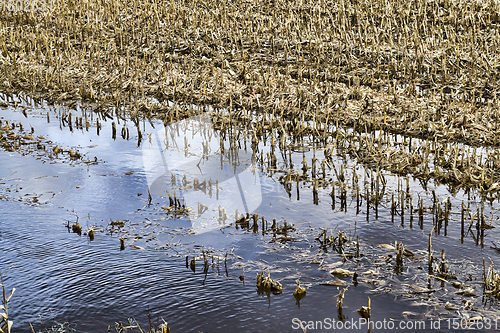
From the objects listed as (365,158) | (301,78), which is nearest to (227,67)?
(301,78)

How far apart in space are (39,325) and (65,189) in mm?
3151

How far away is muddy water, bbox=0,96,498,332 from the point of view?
4.24 m

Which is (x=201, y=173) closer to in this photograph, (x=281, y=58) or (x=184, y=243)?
(x=184, y=243)

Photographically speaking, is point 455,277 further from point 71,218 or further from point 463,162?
point 71,218

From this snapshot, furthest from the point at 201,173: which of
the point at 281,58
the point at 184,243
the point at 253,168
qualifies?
the point at 281,58

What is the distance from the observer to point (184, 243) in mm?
5477

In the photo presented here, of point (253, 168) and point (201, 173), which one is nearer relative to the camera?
point (201, 173)

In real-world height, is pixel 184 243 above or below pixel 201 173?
below

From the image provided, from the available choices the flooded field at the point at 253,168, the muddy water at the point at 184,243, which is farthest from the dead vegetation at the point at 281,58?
the muddy water at the point at 184,243

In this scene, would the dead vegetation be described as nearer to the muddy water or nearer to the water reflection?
the water reflection

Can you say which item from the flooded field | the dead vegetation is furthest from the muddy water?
the dead vegetation

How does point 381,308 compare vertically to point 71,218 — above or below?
below

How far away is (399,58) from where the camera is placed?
12414 mm

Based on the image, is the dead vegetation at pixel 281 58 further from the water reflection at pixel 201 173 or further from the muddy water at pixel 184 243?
the muddy water at pixel 184 243
